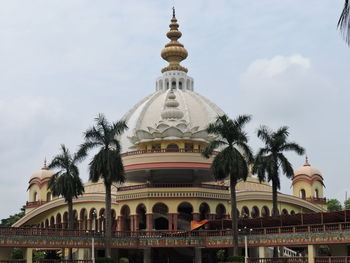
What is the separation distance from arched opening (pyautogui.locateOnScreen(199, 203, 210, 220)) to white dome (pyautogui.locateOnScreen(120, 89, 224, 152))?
354 inches

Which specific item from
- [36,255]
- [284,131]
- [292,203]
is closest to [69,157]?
[36,255]

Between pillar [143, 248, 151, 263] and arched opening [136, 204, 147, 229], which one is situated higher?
arched opening [136, 204, 147, 229]

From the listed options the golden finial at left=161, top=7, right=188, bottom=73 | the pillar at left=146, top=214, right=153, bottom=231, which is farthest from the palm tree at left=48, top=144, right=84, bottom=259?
the golden finial at left=161, top=7, right=188, bottom=73

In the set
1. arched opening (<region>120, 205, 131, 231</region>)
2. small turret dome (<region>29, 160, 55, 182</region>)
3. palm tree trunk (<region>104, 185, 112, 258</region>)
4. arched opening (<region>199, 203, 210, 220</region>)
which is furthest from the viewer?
small turret dome (<region>29, 160, 55, 182</region>)

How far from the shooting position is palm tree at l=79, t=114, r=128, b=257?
42.5 m

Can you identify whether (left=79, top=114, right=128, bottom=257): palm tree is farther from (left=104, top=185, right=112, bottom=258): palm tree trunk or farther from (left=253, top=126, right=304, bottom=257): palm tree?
(left=253, top=126, right=304, bottom=257): palm tree

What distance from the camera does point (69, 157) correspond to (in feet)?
158

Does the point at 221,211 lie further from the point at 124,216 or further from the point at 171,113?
the point at 171,113

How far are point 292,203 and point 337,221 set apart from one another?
25685 millimetres

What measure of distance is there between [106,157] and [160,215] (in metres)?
14.9

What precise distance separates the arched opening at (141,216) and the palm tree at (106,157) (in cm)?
1028

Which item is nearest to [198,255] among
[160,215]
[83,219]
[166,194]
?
[166,194]

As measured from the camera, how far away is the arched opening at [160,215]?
54.6m

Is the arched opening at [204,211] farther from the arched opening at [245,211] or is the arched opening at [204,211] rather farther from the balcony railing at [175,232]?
the balcony railing at [175,232]
